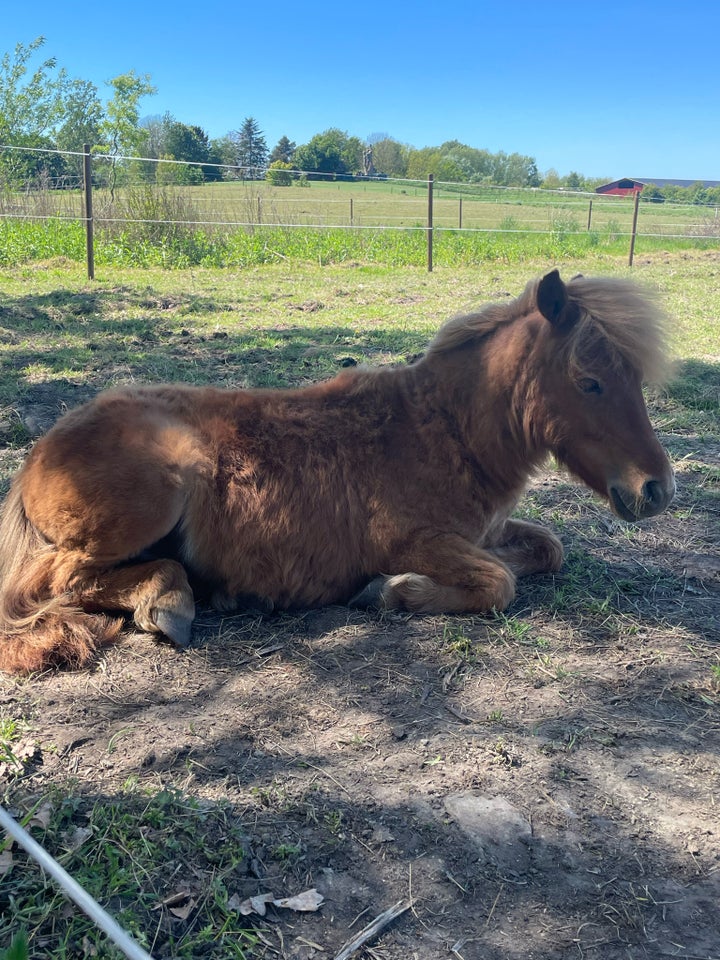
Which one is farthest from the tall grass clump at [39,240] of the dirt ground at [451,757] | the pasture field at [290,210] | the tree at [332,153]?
the tree at [332,153]

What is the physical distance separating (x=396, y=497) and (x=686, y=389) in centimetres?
454

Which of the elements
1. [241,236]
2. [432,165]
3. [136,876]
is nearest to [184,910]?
[136,876]

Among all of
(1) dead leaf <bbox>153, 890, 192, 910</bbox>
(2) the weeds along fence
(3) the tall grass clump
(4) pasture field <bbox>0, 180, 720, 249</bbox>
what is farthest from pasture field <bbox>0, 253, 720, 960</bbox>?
(3) the tall grass clump

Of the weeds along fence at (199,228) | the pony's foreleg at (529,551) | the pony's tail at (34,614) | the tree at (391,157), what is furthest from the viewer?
the tree at (391,157)

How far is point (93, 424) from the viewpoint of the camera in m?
3.65

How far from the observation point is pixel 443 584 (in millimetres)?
3609

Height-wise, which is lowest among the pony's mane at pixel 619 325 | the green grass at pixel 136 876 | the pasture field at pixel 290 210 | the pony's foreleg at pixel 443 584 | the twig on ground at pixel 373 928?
the twig on ground at pixel 373 928

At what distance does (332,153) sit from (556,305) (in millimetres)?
48755

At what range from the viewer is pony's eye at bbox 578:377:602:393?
11.3 feet

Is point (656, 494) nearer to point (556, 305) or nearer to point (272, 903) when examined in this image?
point (556, 305)

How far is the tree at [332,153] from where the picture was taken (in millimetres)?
44656

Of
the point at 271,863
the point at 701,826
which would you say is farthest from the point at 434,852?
the point at 701,826

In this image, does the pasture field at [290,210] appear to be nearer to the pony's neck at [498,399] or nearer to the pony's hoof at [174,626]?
the pony's neck at [498,399]

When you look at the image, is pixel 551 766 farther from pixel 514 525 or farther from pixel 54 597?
pixel 54 597
